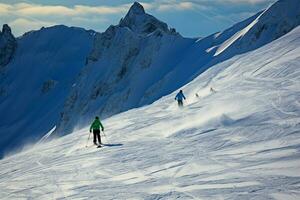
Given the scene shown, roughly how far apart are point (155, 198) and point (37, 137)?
92.7 metres

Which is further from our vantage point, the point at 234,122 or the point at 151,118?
the point at 151,118

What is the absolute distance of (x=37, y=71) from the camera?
14212 centimetres

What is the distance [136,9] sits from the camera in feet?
330

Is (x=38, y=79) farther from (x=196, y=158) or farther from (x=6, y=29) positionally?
(x=196, y=158)

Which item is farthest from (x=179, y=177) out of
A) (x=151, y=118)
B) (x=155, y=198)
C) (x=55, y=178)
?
(x=151, y=118)

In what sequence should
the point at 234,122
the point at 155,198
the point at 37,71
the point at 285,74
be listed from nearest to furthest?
the point at 155,198, the point at 234,122, the point at 285,74, the point at 37,71

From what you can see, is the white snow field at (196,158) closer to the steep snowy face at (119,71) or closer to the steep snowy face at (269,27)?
the steep snowy face at (269,27)

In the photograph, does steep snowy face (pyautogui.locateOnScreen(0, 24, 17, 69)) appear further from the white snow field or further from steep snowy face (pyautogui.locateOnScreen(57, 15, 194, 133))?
the white snow field

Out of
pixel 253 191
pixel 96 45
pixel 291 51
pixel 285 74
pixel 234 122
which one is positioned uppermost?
pixel 96 45

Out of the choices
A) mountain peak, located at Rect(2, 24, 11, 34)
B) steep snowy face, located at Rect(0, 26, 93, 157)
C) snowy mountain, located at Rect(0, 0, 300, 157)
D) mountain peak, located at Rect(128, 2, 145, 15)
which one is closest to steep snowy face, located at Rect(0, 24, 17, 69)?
mountain peak, located at Rect(2, 24, 11, 34)

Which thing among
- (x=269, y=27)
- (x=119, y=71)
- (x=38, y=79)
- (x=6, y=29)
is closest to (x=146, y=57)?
(x=119, y=71)

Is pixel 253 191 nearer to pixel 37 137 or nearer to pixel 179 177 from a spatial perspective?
pixel 179 177

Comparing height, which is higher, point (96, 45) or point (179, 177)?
point (96, 45)

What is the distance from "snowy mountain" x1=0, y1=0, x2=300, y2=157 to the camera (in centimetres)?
6138
